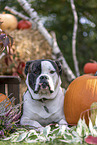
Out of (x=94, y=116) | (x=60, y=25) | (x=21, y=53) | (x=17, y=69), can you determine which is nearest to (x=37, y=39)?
(x=21, y=53)

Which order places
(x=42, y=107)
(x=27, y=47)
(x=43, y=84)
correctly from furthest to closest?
(x=27, y=47) → (x=42, y=107) → (x=43, y=84)

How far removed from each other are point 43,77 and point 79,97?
0.34 metres

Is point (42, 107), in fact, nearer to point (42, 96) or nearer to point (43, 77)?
point (42, 96)

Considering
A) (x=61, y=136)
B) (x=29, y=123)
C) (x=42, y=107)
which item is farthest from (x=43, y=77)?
(x=61, y=136)

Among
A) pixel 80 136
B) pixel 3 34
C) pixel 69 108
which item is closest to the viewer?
pixel 80 136

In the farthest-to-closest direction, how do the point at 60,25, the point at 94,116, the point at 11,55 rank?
the point at 60,25 < the point at 11,55 < the point at 94,116

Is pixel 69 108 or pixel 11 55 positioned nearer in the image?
pixel 69 108

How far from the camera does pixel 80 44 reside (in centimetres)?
496

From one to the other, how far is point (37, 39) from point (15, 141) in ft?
7.76

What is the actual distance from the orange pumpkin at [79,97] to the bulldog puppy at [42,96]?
74 millimetres

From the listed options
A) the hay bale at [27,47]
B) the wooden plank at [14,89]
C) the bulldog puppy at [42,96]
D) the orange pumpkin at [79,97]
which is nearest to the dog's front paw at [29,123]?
the bulldog puppy at [42,96]

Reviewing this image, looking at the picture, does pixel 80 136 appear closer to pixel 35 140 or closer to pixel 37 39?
pixel 35 140

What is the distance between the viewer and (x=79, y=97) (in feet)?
5.70

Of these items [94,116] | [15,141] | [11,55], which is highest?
[11,55]
